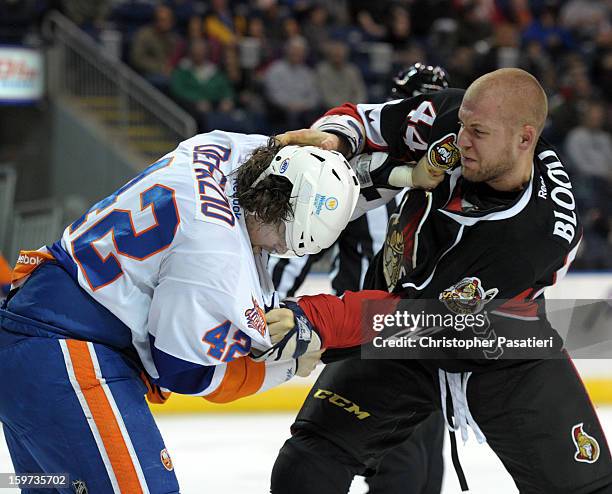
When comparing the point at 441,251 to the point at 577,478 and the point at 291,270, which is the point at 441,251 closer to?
the point at 577,478

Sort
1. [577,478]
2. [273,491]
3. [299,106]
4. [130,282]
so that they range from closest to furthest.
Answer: [130,282]
[577,478]
[273,491]
[299,106]

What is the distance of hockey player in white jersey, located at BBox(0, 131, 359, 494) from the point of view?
7.08 feet

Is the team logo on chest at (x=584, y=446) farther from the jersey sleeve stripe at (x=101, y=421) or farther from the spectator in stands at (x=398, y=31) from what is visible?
the spectator in stands at (x=398, y=31)

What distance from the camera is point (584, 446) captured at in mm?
2625

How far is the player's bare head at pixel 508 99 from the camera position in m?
2.62

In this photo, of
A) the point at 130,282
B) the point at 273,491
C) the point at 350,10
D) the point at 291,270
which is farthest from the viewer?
the point at 350,10

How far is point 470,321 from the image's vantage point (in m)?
2.79

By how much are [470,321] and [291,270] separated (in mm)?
1329

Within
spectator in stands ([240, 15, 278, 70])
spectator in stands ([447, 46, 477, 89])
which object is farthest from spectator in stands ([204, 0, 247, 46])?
spectator in stands ([447, 46, 477, 89])

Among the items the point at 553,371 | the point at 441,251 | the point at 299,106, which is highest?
the point at 441,251

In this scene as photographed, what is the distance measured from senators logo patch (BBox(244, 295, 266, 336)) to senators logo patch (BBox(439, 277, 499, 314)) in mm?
630

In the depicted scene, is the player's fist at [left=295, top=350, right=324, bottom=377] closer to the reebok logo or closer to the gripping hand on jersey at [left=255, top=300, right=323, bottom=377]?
the gripping hand on jersey at [left=255, top=300, right=323, bottom=377]

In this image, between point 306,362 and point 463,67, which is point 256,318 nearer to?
point 306,362

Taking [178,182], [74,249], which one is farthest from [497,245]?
[74,249]
